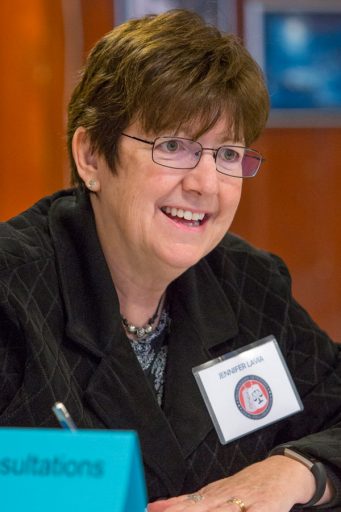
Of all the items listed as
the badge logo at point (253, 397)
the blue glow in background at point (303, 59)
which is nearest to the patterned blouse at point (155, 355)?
the badge logo at point (253, 397)

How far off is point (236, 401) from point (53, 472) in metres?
0.99

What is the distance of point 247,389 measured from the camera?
1.72 m

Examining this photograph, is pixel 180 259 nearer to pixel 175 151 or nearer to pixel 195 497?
pixel 175 151

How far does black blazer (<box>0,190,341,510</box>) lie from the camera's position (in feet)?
4.81

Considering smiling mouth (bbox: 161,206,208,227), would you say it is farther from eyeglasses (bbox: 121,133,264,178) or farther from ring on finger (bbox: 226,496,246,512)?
ring on finger (bbox: 226,496,246,512)

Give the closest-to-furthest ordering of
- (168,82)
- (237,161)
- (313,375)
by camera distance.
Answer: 1. (168,82)
2. (237,161)
3. (313,375)

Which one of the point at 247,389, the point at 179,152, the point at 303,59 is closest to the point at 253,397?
the point at 247,389

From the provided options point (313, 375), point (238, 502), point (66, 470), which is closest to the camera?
point (66, 470)

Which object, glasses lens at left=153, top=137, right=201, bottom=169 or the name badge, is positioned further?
the name badge

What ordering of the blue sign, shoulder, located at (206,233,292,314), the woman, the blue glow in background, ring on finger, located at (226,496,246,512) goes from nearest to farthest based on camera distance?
the blue sign < ring on finger, located at (226,496,246,512) < the woman < shoulder, located at (206,233,292,314) < the blue glow in background

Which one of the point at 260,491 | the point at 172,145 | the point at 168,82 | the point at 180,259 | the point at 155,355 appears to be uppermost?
the point at 168,82

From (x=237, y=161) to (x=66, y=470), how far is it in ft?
3.29

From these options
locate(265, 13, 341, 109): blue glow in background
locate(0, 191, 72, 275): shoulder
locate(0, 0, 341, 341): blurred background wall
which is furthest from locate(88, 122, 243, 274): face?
locate(265, 13, 341, 109): blue glow in background

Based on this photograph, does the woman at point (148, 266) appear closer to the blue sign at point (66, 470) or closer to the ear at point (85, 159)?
the ear at point (85, 159)
